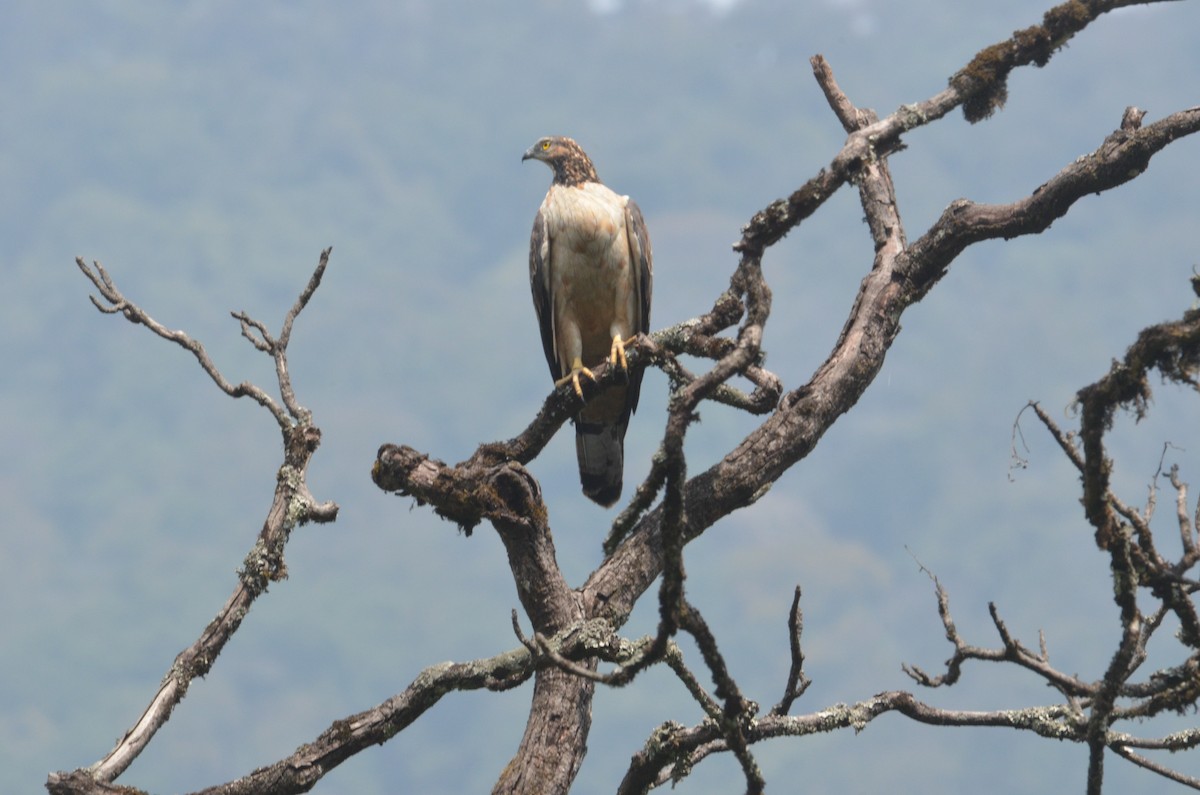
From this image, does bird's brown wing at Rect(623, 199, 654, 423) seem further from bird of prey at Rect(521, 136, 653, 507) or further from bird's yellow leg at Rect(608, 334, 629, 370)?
bird's yellow leg at Rect(608, 334, 629, 370)

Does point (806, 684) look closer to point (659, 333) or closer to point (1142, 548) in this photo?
point (1142, 548)

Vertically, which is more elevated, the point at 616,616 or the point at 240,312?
the point at 240,312

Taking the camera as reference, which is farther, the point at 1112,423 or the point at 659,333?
the point at 659,333

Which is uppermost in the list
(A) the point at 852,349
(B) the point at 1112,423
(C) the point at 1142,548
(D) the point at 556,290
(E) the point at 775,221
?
(D) the point at 556,290

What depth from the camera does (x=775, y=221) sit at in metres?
3.67

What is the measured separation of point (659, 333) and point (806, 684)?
5.76ft

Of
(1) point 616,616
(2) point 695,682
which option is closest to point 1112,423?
(2) point 695,682

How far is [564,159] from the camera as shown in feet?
24.5

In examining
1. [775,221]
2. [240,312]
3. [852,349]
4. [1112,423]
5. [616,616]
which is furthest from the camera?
[240,312]

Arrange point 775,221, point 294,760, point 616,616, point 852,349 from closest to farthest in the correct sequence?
1. point 775,221
2. point 294,760
3. point 616,616
4. point 852,349

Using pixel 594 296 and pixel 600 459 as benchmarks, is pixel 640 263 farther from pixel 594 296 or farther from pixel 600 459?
pixel 600 459

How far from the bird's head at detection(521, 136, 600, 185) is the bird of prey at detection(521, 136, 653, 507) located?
314 mm

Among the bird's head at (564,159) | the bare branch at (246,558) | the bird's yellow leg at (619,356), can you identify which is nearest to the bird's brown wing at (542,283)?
the bird's head at (564,159)

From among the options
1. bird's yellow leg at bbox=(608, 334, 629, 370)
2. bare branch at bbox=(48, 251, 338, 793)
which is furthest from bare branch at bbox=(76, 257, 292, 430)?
bird's yellow leg at bbox=(608, 334, 629, 370)
